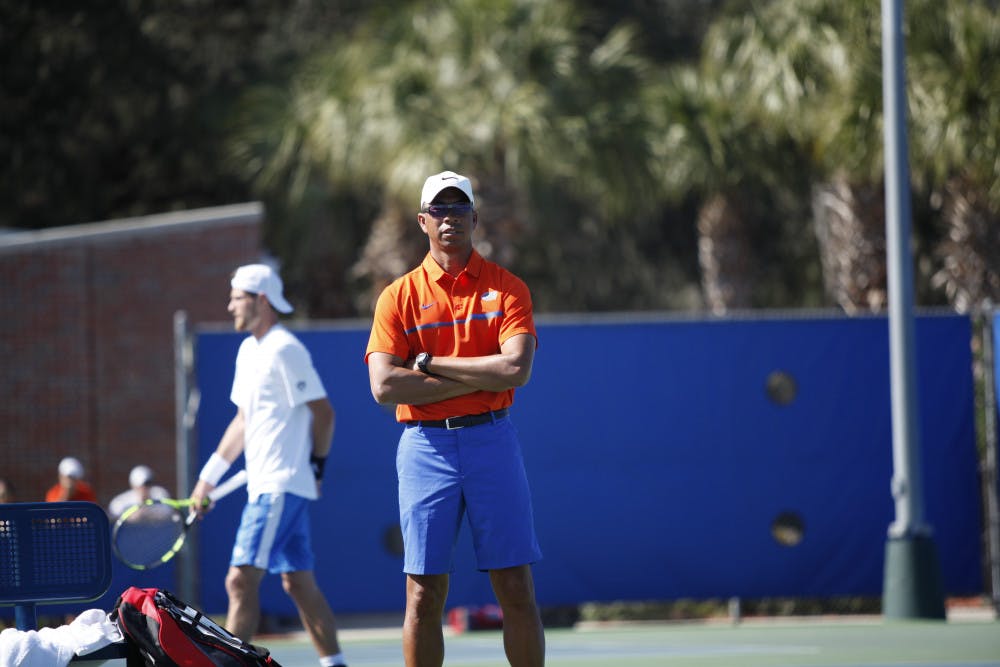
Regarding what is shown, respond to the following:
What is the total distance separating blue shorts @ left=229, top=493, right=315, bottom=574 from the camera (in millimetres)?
7363

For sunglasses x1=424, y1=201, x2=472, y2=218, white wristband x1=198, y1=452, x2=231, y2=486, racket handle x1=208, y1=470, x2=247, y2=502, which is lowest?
racket handle x1=208, y1=470, x2=247, y2=502

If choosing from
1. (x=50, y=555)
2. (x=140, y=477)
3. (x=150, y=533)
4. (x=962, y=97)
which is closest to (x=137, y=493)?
(x=140, y=477)

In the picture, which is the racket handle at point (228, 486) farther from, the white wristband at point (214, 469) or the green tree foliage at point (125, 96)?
the green tree foliage at point (125, 96)

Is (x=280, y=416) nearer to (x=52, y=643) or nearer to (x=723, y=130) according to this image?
(x=52, y=643)

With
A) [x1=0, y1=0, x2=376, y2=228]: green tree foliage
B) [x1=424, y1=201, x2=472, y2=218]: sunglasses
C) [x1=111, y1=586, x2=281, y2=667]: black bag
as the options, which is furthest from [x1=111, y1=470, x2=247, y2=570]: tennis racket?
[x1=0, y1=0, x2=376, y2=228]: green tree foliage

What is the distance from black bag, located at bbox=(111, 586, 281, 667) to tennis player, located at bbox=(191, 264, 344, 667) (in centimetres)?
165

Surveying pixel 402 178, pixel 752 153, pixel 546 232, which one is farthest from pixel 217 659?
pixel 546 232

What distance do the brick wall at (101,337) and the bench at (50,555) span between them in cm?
686

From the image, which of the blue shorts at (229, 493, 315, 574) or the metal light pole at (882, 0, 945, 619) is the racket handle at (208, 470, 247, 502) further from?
the metal light pole at (882, 0, 945, 619)

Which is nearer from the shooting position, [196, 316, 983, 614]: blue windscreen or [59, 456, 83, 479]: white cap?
[59, 456, 83, 479]: white cap

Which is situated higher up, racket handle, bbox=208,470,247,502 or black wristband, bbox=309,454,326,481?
black wristband, bbox=309,454,326,481

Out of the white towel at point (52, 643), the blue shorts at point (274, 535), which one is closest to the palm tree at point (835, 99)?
the blue shorts at point (274, 535)

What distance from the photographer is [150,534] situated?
7.39m

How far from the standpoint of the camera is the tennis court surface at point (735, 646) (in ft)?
29.3
